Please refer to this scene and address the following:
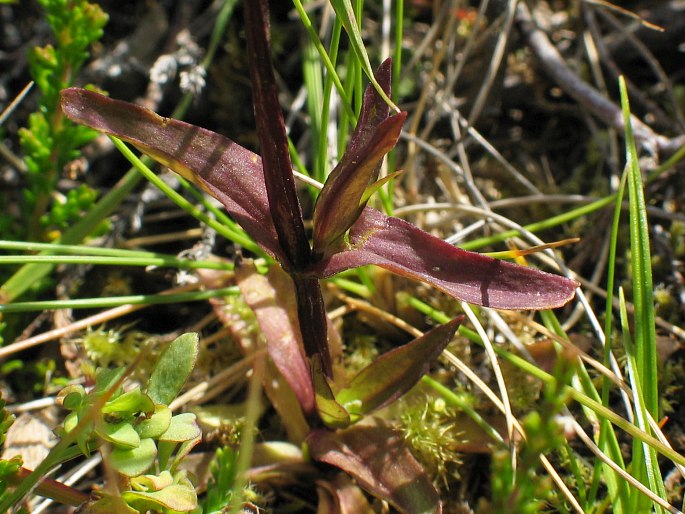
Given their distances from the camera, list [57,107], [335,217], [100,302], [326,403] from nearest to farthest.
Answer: [335,217] → [326,403] → [100,302] → [57,107]

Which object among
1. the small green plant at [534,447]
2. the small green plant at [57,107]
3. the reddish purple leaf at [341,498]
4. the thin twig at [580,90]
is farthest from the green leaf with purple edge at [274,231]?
the thin twig at [580,90]

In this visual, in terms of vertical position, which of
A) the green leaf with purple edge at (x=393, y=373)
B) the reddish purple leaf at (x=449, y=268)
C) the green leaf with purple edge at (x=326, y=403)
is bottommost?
the green leaf with purple edge at (x=326, y=403)

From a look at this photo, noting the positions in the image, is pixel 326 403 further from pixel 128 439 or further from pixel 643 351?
pixel 643 351

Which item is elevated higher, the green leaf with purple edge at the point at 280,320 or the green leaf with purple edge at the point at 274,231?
the green leaf with purple edge at the point at 274,231

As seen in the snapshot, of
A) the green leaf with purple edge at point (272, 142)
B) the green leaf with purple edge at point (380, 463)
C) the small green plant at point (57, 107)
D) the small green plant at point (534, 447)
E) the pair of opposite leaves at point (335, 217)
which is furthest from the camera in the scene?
the small green plant at point (57, 107)

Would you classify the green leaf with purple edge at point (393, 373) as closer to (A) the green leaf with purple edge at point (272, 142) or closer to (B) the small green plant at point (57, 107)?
(A) the green leaf with purple edge at point (272, 142)

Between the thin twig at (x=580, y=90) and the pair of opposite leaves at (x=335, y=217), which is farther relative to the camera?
the thin twig at (x=580, y=90)

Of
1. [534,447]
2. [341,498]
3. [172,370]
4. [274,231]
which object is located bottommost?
[341,498]

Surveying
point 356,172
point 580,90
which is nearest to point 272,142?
point 356,172
